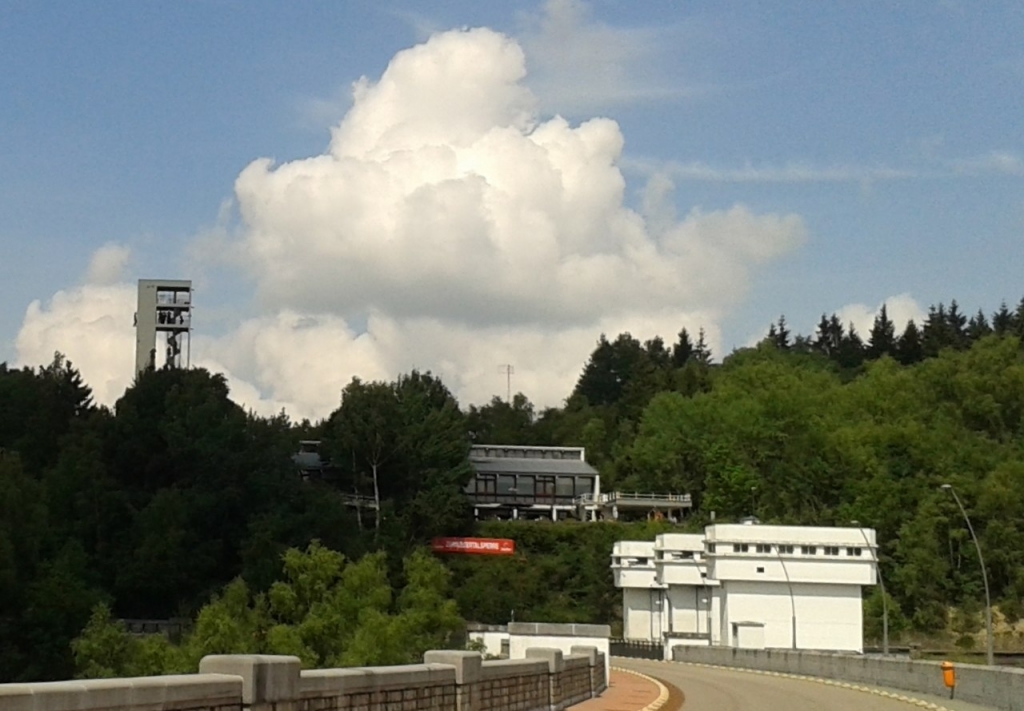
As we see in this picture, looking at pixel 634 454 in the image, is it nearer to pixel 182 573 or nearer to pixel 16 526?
pixel 182 573

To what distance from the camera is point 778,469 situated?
440ft

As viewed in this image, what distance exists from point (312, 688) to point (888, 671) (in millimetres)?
35841

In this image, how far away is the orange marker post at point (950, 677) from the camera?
128ft

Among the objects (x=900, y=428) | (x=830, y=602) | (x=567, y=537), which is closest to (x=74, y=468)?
(x=567, y=537)

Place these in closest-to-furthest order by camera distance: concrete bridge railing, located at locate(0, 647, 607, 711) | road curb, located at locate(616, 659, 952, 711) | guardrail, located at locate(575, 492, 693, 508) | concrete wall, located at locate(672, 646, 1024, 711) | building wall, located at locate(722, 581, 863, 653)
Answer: concrete bridge railing, located at locate(0, 647, 607, 711), concrete wall, located at locate(672, 646, 1024, 711), road curb, located at locate(616, 659, 952, 711), building wall, located at locate(722, 581, 863, 653), guardrail, located at locate(575, 492, 693, 508)

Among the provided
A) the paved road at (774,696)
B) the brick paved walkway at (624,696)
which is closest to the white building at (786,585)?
the paved road at (774,696)

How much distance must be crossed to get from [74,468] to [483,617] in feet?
108

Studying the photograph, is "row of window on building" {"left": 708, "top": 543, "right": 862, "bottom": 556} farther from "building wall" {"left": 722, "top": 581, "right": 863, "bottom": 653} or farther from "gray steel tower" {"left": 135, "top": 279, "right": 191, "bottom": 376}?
"gray steel tower" {"left": 135, "top": 279, "right": 191, "bottom": 376}

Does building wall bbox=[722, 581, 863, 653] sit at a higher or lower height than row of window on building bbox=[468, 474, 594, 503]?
lower

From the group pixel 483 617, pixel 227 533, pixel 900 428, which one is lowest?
pixel 483 617

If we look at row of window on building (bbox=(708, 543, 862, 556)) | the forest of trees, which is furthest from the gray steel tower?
row of window on building (bbox=(708, 543, 862, 556))

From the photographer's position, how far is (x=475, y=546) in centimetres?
11681

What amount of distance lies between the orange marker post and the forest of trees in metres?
42.1

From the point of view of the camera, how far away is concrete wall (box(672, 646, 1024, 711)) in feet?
114
